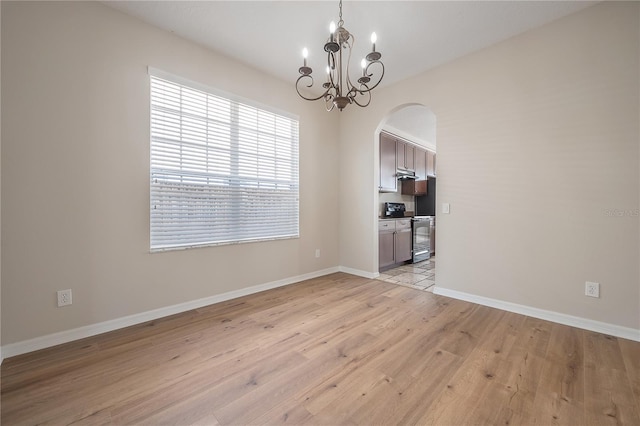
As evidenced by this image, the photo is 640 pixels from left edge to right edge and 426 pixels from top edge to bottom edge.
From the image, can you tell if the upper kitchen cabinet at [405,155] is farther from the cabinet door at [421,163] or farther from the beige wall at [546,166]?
the beige wall at [546,166]

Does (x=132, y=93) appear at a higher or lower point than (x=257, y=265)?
higher

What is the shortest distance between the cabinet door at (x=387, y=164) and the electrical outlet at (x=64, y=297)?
3.98 meters

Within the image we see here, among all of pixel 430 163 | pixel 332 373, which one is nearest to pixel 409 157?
pixel 430 163

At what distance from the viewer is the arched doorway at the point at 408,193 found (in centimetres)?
436

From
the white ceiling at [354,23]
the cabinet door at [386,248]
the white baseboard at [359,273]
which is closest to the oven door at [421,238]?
the cabinet door at [386,248]

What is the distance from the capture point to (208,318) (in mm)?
2645

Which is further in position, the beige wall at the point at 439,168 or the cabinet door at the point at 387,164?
the cabinet door at the point at 387,164

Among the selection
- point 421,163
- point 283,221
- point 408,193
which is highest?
point 421,163

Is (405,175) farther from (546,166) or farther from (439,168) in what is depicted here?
(546,166)

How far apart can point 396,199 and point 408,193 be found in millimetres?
283

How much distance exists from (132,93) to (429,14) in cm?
284

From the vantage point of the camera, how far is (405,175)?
210 inches

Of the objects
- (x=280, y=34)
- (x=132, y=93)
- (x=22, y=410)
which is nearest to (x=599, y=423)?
(x=22, y=410)

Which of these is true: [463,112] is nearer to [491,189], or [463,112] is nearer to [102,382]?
[491,189]
